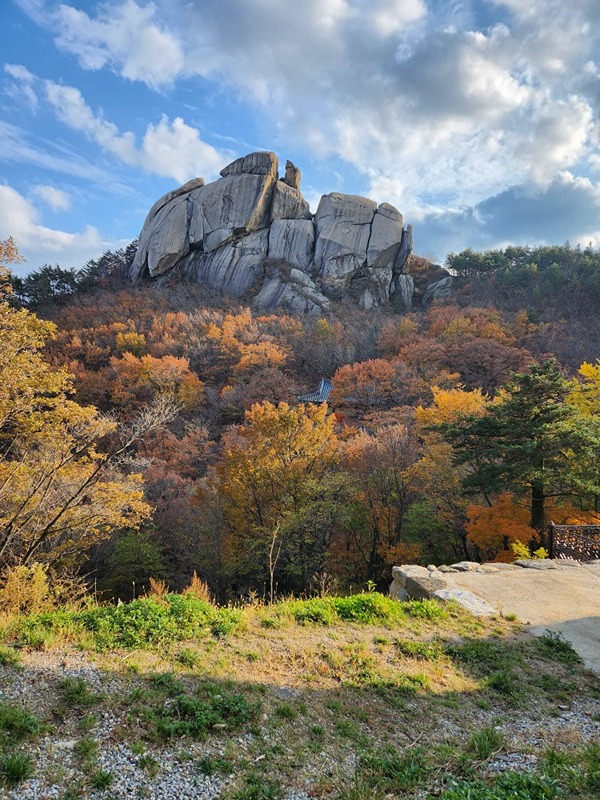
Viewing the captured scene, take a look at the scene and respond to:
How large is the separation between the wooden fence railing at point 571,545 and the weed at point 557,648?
470 cm

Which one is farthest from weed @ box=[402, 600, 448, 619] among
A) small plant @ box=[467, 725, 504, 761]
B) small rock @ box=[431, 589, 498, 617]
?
small plant @ box=[467, 725, 504, 761]

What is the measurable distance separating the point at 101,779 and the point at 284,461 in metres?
13.4

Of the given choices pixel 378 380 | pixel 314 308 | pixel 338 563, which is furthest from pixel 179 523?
pixel 314 308

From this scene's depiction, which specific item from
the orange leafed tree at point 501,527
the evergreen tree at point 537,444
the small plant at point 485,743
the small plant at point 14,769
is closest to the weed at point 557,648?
the small plant at point 485,743

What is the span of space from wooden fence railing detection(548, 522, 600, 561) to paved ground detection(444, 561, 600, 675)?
106 centimetres

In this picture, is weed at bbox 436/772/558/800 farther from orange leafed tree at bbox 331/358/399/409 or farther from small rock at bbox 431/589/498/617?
orange leafed tree at bbox 331/358/399/409

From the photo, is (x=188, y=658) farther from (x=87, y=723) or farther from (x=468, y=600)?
(x=468, y=600)

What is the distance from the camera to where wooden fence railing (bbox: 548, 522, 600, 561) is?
9633 mm

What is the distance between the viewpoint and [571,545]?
9844 mm

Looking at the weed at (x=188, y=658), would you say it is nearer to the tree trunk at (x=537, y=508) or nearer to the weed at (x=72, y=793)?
the weed at (x=72, y=793)

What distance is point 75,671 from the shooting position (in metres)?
3.75

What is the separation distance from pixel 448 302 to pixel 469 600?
52.3 metres

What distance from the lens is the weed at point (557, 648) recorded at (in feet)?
16.5

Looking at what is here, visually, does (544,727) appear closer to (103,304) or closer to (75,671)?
(75,671)
